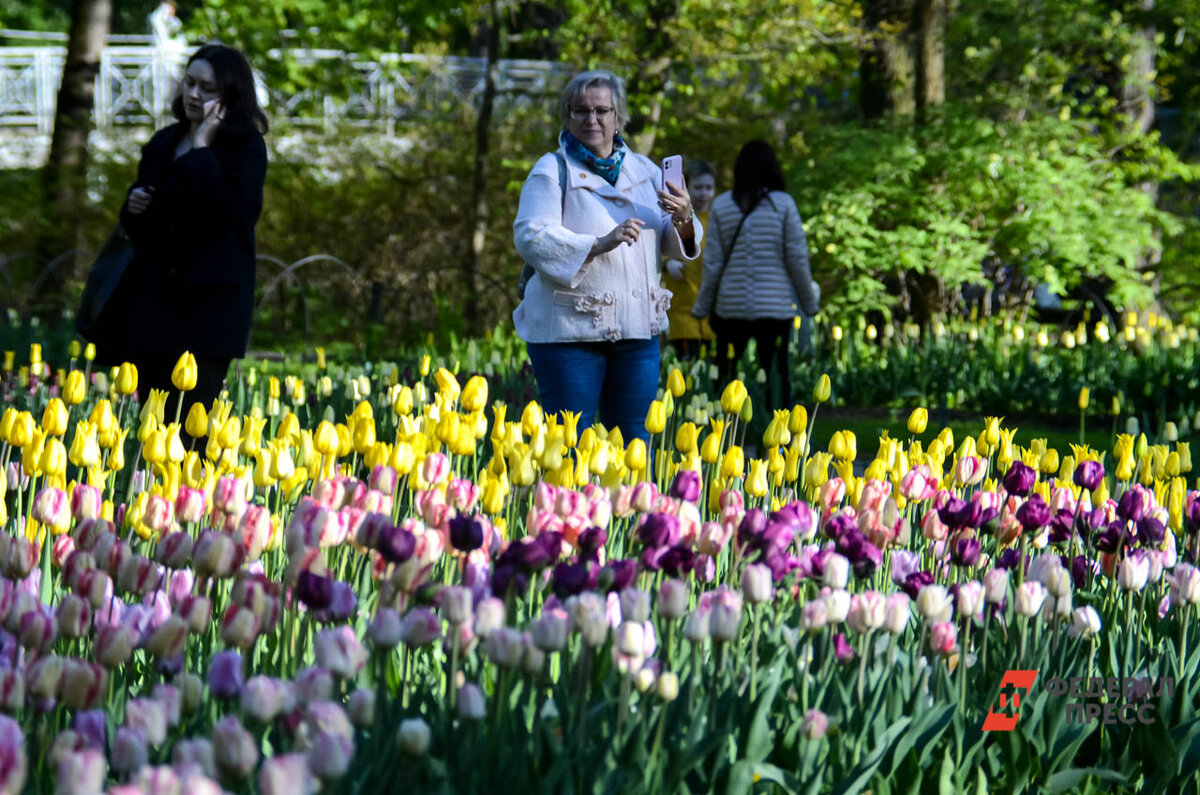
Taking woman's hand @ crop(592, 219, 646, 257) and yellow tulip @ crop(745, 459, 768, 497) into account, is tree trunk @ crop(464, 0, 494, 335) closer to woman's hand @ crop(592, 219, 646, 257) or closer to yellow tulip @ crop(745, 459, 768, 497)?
woman's hand @ crop(592, 219, 646, 257)

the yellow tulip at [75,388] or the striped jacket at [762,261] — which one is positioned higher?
the striped jacket at [762,261]

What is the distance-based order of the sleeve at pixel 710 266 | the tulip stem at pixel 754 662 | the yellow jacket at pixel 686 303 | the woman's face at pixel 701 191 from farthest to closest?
the yellow jacket at pixel 686 303 < the woman's face at pixel 701 191 < the sleeve at pixel 710 266 < the tulip stem at pixel 754 662

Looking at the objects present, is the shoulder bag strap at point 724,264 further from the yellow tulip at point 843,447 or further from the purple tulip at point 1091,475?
the purple tulip at point 1091,475

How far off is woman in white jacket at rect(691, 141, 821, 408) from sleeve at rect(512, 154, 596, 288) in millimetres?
2431

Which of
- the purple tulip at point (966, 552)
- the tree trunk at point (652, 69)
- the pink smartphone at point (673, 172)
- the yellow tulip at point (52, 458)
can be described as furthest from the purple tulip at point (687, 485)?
the tree trunk at point (652, 69)

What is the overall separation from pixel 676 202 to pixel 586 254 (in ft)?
1.04

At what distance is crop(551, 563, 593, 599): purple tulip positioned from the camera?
6.20ft

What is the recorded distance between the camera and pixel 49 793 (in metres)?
1.75

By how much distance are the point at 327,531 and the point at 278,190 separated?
12618 millimetres

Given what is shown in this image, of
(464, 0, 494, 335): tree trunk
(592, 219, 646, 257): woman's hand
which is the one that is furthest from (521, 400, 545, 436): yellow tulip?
(464, 0, 494, 335): tree trunk

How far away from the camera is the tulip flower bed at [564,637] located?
5.63 feet

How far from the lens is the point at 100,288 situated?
431 centimetres

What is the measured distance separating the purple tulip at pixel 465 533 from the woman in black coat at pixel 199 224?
243 cm

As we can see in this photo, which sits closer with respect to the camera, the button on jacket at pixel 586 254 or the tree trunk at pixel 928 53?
the button on jacket at pixel 586 254
